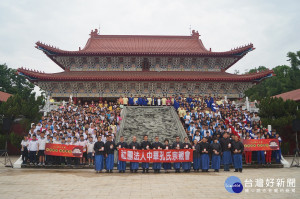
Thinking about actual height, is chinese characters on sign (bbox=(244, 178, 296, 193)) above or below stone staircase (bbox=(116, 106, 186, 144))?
below

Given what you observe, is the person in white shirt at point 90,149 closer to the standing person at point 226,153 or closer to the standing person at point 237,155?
the standing person at point 226,153

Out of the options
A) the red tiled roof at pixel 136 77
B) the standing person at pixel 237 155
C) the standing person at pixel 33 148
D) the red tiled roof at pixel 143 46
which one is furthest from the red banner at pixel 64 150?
the red tiled roof at pixel 143 46

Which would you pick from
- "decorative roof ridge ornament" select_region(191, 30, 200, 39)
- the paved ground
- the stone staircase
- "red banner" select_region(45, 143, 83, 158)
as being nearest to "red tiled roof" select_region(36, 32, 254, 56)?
"decorative roof ridge ornament" select_region(191, 30, 200, 39)

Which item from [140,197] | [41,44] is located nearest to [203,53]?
[41,44]

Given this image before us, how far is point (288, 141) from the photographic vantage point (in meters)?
17.2

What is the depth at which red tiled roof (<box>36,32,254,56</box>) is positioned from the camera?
21953mm

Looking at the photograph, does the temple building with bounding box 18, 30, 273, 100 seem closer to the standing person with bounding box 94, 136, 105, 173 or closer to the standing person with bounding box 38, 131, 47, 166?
the standing person with bounding box 38, 131, 47, 166

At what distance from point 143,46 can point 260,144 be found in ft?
60.8

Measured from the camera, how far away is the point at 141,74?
21.7 meters

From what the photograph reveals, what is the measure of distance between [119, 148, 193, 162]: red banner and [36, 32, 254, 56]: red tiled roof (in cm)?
1442

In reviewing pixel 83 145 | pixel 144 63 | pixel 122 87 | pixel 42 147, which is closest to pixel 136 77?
pixel 122 87

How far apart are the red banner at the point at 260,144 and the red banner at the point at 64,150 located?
8.34m

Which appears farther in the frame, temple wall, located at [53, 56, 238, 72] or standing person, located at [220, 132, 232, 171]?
temple wall, located at [53, 56, 238, 72]

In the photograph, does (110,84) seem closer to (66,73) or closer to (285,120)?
(66,73)
